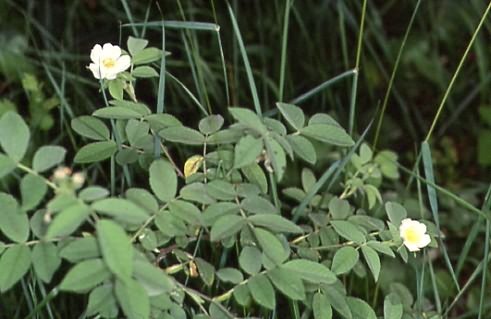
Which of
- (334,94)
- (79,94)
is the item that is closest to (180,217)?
(79,94)

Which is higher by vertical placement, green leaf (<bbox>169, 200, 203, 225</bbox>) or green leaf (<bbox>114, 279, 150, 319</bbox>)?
green leaf (<bbox>169, 200, 203, 225</bbox>)

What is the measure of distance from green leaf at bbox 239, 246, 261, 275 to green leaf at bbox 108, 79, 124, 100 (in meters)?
0.32

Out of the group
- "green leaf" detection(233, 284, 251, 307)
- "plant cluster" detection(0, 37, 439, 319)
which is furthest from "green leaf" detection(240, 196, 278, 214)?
"green leaf" detection(233, 284, 251, 307)

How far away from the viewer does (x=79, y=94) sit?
213 centimetres

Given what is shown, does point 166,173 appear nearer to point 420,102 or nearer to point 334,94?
point 334,94

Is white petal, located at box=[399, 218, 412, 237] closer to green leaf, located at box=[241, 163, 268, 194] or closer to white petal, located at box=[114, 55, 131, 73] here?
green leaf, located at box=[241, 163, 268, 194]

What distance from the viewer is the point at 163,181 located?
1237 millimetres

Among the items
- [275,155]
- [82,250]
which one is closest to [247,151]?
[275,155]

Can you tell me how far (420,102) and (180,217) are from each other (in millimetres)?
1508

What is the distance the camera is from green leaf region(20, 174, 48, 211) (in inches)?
42.6

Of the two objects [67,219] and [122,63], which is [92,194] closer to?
[67,219]

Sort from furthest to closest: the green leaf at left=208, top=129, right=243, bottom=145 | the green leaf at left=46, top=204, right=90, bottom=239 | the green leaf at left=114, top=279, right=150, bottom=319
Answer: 1. the green leaf at left=208, top=129, right=243, bottom=145
2. the green leaf at left=114, top=279, right=150, bottom=319
3. the green leaf at left=46, top=204, right=90, bottom=239

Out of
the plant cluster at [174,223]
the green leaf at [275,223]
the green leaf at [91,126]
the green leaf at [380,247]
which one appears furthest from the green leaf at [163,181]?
the green leaf at [380,247]

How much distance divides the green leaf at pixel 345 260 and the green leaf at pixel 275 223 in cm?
14
